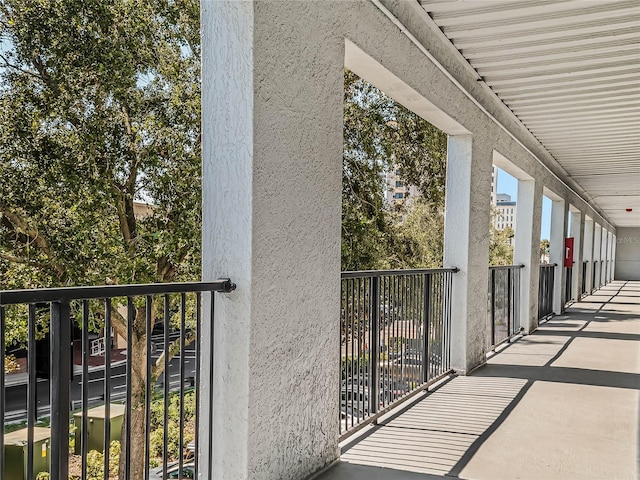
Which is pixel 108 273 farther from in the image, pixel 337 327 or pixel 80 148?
pixel 337 327

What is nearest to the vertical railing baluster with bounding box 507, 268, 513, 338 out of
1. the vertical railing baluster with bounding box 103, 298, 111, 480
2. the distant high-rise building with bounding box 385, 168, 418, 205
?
the vertical railing baluster with bounding box 103, 298, 111, 480

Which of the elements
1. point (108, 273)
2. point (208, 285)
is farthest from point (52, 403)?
point (108, 273)

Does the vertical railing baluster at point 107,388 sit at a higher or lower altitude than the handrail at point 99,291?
lower

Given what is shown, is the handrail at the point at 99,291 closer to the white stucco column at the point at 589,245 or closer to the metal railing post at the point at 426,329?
the metal railing post at the point at 426,329

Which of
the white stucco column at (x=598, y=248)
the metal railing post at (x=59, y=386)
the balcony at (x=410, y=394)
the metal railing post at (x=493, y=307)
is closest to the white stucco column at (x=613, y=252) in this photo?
the white stucco column at (x=598, y=248)

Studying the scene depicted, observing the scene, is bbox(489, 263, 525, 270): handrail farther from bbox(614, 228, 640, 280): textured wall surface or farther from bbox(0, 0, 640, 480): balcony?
bbox(614, 228, 640, 280): textured wall surface

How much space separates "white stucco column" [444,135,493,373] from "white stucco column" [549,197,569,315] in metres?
5.78

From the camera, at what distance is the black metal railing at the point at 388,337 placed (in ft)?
11.0

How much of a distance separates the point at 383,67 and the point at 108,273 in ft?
22.9

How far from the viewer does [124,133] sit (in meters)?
9.49

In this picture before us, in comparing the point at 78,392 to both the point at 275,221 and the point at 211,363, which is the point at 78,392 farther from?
the point at 275,221

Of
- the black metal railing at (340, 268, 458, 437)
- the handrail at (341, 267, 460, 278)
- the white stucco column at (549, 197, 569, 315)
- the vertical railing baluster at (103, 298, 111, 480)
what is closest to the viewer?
the vertical railing baluster at (103, 298, 111, 480)

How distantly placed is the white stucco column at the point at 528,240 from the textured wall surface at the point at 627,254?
22.8 m

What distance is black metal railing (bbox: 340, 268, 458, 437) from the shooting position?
3367 millimetres
